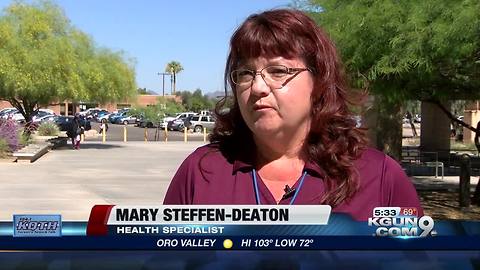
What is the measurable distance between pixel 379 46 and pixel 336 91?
23.0 ft

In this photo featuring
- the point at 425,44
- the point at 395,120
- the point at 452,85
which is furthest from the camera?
the point at 395,120

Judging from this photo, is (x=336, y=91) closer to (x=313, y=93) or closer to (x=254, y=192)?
(x=313, y=93)

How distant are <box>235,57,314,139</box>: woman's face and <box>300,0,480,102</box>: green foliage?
6.00m

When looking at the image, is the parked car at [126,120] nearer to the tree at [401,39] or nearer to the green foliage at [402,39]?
the tree at [401,39]

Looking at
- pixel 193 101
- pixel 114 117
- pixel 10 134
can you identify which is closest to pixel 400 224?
pixel 10 134

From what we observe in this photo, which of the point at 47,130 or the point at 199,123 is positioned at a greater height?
the point at 199,123

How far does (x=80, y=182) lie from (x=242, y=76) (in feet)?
45.1

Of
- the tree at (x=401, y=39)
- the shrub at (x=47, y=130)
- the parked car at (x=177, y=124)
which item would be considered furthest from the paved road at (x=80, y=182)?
the parked car at (x=177, y=124)

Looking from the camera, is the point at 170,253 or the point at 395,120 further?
the point at 395,120

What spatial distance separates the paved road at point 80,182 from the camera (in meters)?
11.2

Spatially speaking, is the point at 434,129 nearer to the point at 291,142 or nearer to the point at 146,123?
the point at 291,142

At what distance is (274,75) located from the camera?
1762 millimetres

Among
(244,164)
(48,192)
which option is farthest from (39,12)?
(244,164)

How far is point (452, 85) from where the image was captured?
38.7 ft
